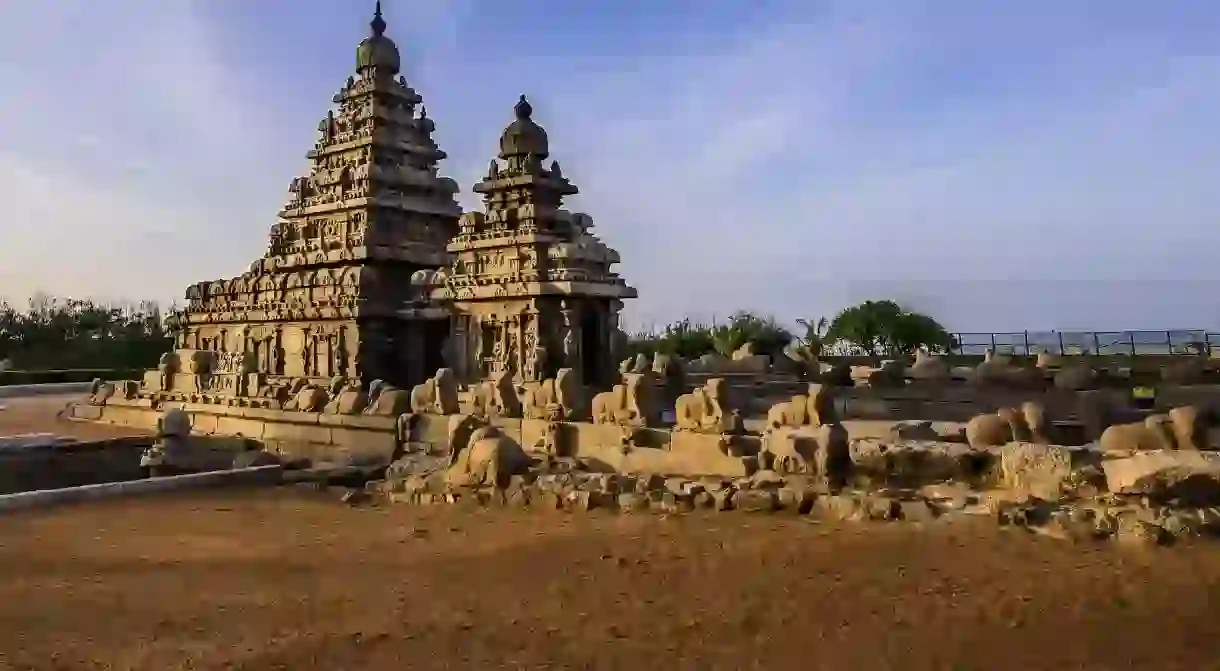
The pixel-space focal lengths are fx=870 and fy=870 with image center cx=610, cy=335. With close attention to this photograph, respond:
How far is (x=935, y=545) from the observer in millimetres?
6324

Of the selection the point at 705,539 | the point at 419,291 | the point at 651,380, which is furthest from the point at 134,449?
the point at 705,539

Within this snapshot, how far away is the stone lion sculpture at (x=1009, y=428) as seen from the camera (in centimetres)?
808

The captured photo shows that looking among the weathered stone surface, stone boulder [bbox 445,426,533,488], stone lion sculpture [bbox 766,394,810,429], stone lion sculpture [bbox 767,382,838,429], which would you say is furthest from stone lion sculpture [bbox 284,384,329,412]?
the weathered stone surface

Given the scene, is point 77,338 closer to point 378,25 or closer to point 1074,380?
point 378,25

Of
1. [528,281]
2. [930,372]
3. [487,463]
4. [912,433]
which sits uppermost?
[528,281]

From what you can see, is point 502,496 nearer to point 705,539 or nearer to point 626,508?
point 626,508

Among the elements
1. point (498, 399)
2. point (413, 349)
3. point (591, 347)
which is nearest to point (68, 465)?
point (498, 399)

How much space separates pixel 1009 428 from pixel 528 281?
9.08m

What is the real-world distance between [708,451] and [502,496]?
220 cm

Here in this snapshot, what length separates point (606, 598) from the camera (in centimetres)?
541

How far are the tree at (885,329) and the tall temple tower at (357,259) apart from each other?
60.1 feet

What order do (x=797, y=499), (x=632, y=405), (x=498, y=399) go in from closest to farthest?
(x=797, y=499), (x=632, y=405), (x=498, y=399)

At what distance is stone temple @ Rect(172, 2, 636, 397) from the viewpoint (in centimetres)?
1560

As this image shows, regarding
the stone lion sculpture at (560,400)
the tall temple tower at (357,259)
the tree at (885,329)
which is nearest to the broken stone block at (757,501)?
the stone lion sculpture at (560,400)
